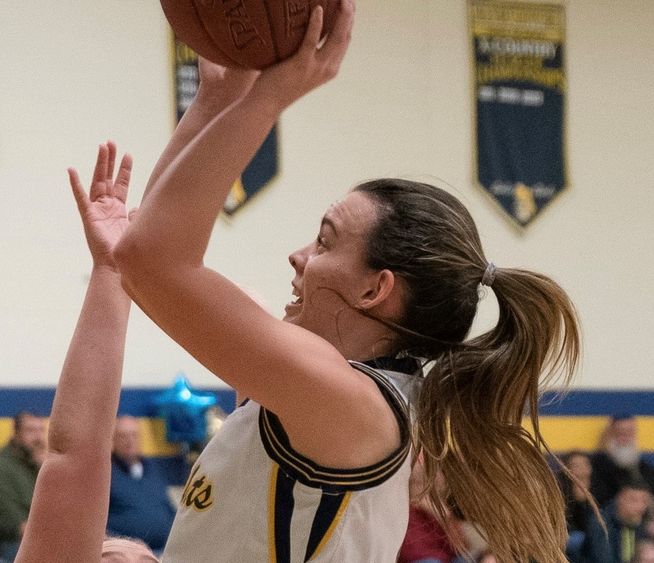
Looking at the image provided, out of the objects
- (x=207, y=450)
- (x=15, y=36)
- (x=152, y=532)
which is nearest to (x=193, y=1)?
(x=207, y=450)

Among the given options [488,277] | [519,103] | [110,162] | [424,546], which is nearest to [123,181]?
[110,162]

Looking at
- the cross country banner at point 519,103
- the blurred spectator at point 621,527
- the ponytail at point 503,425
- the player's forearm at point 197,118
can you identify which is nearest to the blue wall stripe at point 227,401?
the blurred spectator at point 621,527

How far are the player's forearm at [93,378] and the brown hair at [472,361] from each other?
1.67 ft

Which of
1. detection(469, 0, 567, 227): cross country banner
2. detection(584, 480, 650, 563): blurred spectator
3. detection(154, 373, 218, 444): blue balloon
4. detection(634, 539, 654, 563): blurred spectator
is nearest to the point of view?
detection(154, 373, 218, 444): blue balloon

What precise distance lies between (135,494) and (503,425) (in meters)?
4.39

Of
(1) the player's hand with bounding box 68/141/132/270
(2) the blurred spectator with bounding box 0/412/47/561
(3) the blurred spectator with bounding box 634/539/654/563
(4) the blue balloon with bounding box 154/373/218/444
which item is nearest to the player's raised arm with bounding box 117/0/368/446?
(1) the player's hand with bounding box 68/141/132/270

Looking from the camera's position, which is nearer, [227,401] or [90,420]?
[90,420]

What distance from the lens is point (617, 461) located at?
7.32 metres

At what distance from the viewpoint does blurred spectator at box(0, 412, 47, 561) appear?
5438 millimetres

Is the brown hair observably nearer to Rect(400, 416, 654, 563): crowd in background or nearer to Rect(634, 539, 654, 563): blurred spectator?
Rect(400, 416, 654, 563): crowd in background

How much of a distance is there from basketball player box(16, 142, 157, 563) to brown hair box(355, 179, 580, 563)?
48cm

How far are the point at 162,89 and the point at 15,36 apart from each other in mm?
852

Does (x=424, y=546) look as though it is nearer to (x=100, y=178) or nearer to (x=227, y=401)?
(x=227, y=401)

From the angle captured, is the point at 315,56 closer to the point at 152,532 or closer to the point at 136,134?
the point at 152,532
